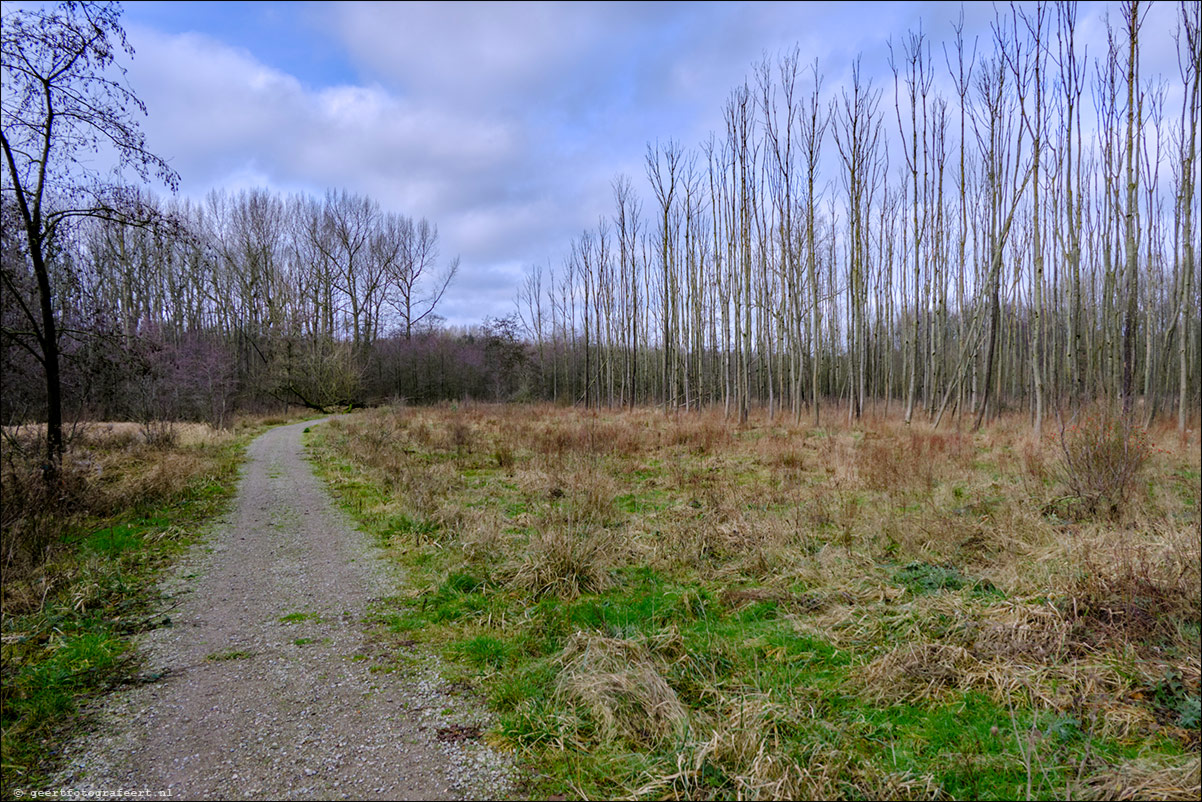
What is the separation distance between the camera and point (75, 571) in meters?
5.37

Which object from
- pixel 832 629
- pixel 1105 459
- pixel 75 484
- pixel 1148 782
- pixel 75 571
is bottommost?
pixel 832 629

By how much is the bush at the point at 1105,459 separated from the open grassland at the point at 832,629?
3 centimetres

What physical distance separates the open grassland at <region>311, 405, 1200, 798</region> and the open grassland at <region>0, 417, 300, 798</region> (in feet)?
6.54

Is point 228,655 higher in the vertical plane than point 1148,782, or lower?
lower

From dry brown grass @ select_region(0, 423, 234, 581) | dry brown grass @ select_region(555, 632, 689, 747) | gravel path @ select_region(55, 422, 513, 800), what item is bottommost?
gravel path @ select_region(55, 422, 513, 800)

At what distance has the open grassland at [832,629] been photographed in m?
2.64

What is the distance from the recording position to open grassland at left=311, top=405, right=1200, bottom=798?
2641 millimetres

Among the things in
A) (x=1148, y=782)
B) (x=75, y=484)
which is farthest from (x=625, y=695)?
(x=75, y=484)

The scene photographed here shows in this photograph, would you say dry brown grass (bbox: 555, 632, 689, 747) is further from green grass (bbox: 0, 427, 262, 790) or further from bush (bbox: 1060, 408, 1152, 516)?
bush (bbox: 1060, 408, 1152, 516)

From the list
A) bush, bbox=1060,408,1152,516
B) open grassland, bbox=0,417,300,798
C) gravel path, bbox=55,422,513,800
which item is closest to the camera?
gravel path, bbox=55,422,513,800

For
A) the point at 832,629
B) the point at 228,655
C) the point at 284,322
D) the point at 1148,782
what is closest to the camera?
the point at 1148,782

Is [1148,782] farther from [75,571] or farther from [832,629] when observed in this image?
[75,571]

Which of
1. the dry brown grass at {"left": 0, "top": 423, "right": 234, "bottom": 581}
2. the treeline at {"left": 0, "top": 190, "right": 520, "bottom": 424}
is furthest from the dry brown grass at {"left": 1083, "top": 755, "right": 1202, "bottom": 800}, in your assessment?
the treeline at {"left": 0, "top": 190, "right": 520, "bottom": 424}

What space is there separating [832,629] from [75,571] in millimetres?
7114
